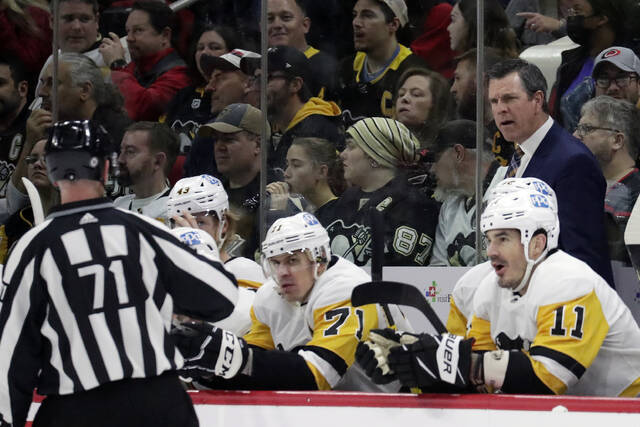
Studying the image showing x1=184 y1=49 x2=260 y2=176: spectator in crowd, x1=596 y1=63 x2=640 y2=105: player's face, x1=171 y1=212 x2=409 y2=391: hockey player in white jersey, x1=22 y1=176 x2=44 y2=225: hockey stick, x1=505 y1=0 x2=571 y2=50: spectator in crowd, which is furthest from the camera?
x1=184 y1=49 x2=260 y2=176: spectator in crowd

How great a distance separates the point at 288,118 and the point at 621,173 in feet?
4.68

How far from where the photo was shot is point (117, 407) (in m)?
2.13

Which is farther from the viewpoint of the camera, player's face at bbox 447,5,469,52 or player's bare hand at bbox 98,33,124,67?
player's bare hand at bbox 98,33,124,67

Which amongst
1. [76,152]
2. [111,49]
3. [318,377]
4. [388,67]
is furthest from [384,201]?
[76,152]

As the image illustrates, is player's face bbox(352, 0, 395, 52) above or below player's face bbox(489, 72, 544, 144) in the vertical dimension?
above

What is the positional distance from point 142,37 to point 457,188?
5.32ft

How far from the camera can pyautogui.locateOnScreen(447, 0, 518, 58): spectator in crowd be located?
4.28 metres

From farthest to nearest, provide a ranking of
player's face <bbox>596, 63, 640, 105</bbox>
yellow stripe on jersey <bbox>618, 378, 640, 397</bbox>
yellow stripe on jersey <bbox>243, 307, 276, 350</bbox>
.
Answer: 1. player's face <bbox>596, 63, 640, 105</bbox>
2. yellow stripe on jersey <bbox>243, 307, 276, 350</bbox>
3. yellow stripe on jersey <bbox>618, 378, 640, 397</bbox>

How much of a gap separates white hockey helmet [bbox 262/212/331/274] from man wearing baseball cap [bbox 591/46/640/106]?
149cm

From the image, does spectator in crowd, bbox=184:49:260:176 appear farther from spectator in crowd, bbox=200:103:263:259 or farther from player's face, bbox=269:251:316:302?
player's face, bbox=269:251:316:302

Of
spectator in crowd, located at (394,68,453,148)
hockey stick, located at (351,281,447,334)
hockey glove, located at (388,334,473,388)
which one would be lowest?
hockey glove, located at (388,334,473,388)

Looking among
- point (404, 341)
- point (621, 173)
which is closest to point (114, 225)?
point (404, 341)

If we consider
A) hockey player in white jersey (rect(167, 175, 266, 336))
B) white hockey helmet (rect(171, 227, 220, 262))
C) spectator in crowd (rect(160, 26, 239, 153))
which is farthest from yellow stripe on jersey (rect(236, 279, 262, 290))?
spectator in crowd (rect(160, 26, 239, 153))

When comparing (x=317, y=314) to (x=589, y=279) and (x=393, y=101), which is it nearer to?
(x=589, y=279)
